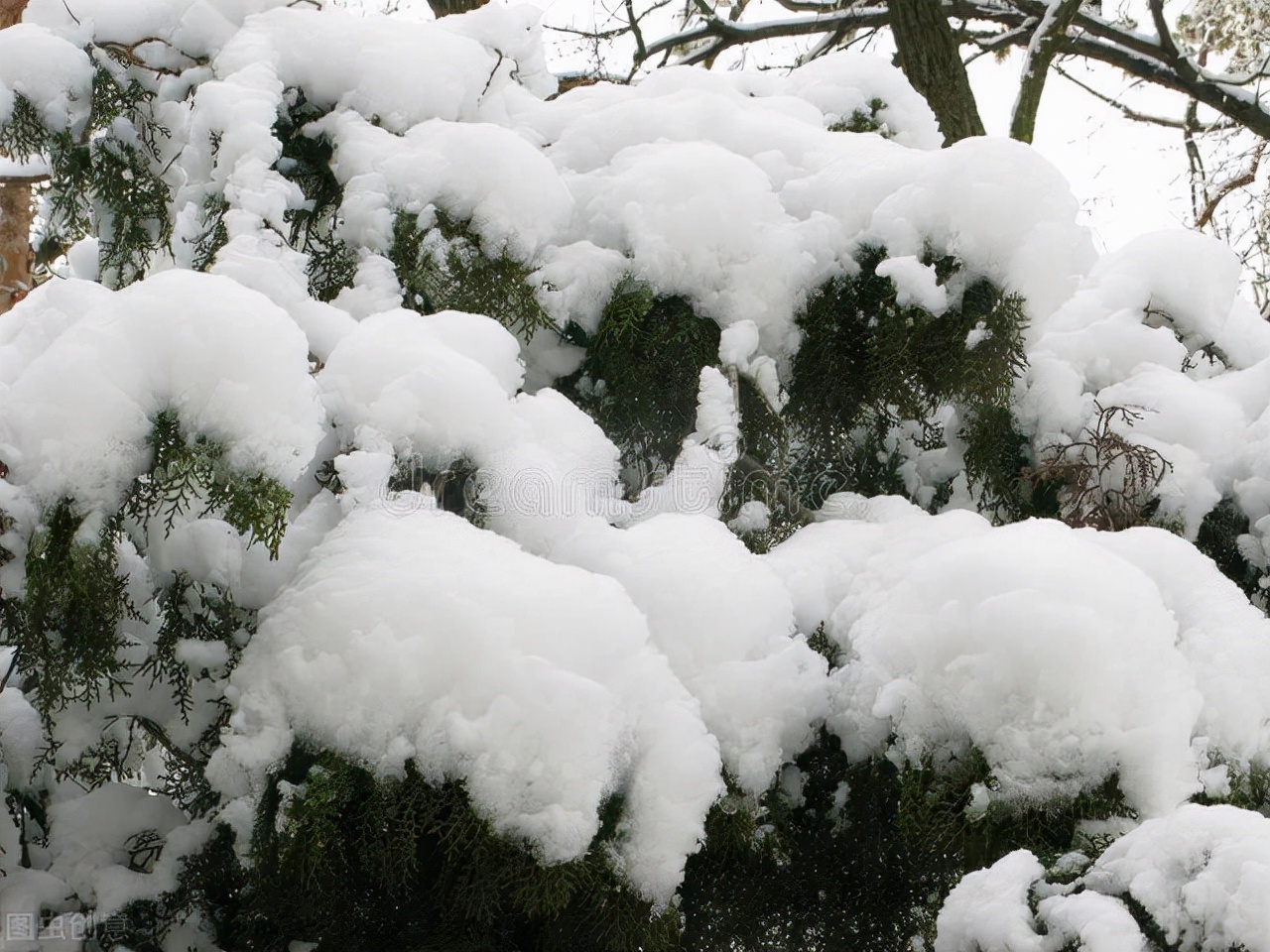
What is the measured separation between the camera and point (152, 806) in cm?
177

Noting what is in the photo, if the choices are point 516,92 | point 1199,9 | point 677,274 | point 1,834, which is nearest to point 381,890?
point 1,834

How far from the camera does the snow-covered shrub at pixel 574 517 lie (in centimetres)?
136

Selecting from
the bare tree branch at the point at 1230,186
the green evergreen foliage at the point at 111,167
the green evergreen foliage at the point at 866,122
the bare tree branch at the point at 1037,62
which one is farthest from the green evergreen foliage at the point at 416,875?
the bare tree branch at the point at 1230,186

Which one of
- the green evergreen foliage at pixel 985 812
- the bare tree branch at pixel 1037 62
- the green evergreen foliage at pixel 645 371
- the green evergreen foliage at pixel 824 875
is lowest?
the green evergreen foliage at pixel 824 875

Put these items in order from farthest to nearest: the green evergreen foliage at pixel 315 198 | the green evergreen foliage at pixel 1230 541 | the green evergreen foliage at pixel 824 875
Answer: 1. the green evergreen foliage at pixel 1230 541
2. the green evergreen foliage at pixel 315 198
3. the green evergreen foliage at pixel 824 875

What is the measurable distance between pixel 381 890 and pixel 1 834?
0.69 metres

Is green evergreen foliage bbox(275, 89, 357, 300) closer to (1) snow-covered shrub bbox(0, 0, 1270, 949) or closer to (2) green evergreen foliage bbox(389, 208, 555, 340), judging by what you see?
(1) snow-covered shrub bbox(0, 0, 1270, 949)

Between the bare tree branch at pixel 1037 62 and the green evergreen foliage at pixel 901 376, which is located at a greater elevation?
the bare tree branch at pixel 1037 62

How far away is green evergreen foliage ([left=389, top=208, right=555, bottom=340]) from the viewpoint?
188cm

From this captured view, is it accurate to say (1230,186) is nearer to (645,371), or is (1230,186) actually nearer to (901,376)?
(901,376)

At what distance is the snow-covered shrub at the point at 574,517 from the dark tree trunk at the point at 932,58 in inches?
57.6

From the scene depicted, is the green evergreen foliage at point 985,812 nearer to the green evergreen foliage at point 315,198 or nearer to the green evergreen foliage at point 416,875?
the green evergreen foliage at point 416,875

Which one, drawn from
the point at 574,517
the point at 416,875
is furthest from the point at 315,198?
the point at 416,875

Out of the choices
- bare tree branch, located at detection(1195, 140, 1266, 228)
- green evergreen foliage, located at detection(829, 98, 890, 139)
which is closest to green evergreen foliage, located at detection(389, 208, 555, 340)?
green evergreen foliage, located at detection(829, 98, 890, 139)
